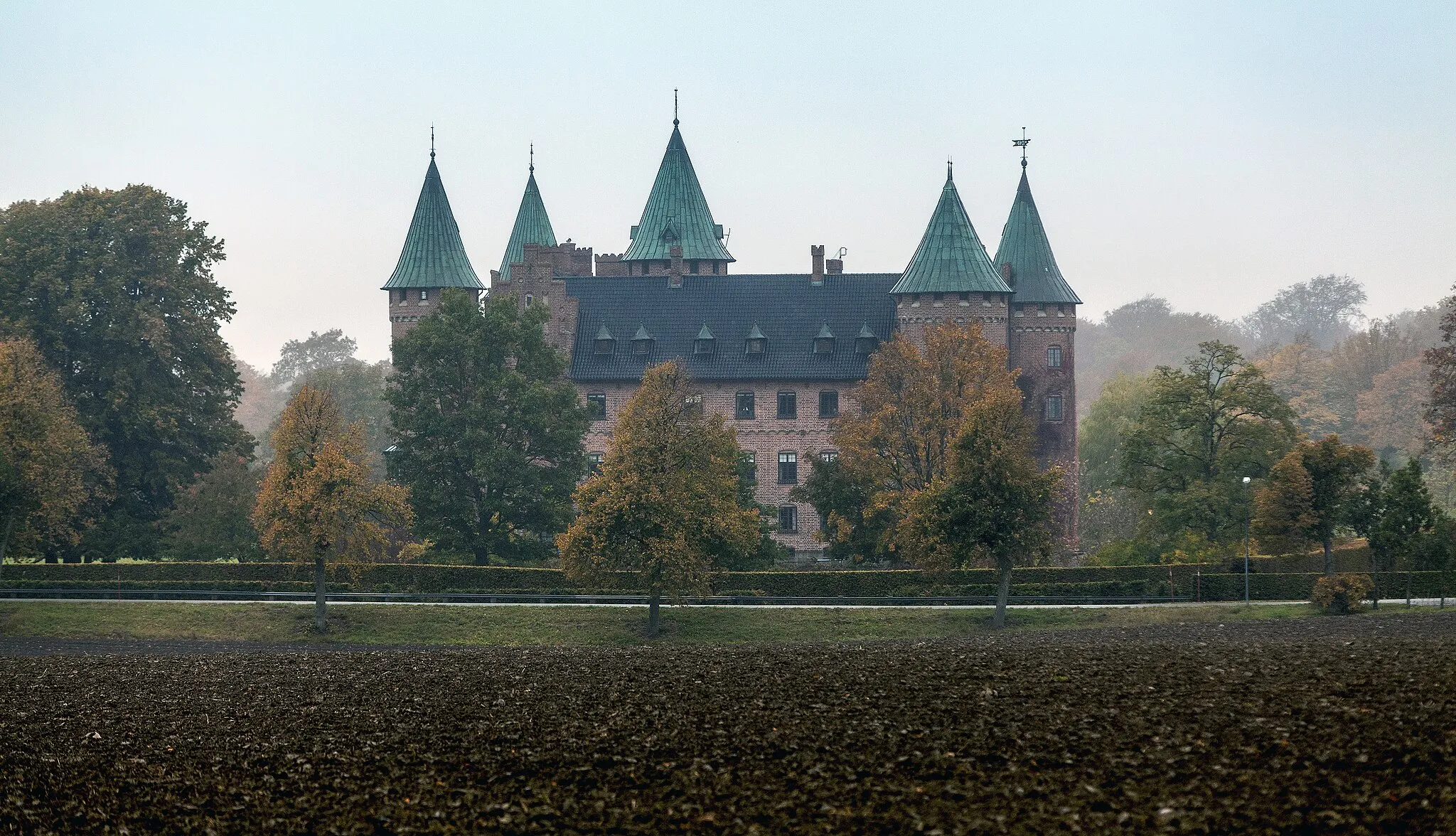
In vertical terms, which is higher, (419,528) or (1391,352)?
(1391,352)

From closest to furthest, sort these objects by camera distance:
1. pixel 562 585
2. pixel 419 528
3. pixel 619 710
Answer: pixel 619 710
pixel 562 585
pixel 419 528

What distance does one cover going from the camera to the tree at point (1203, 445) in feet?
199

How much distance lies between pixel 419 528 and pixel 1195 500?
27.0 m

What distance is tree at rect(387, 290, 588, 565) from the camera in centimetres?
6278

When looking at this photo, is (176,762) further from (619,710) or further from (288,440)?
(288,440)

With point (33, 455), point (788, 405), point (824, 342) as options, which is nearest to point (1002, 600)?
point (788, 405)

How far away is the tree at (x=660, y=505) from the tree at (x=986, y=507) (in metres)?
5.58

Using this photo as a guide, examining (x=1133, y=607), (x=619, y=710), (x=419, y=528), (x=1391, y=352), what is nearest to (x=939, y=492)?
(x=1133, y=607)

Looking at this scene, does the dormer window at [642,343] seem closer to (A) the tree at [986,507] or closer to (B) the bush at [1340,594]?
(A) the tree at [986,507]

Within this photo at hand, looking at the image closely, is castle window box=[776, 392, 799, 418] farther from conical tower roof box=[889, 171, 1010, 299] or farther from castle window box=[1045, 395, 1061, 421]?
castle window box=[1045, 395, 1061, 421]

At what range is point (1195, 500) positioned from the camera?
60.3 metres

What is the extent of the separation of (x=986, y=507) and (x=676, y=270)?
33.1m

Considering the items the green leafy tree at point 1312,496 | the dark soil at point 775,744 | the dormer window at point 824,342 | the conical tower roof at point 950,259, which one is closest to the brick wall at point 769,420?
the dormer window at point 824,342

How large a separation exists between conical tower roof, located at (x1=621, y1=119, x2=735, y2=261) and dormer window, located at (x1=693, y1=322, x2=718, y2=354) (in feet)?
26.8
